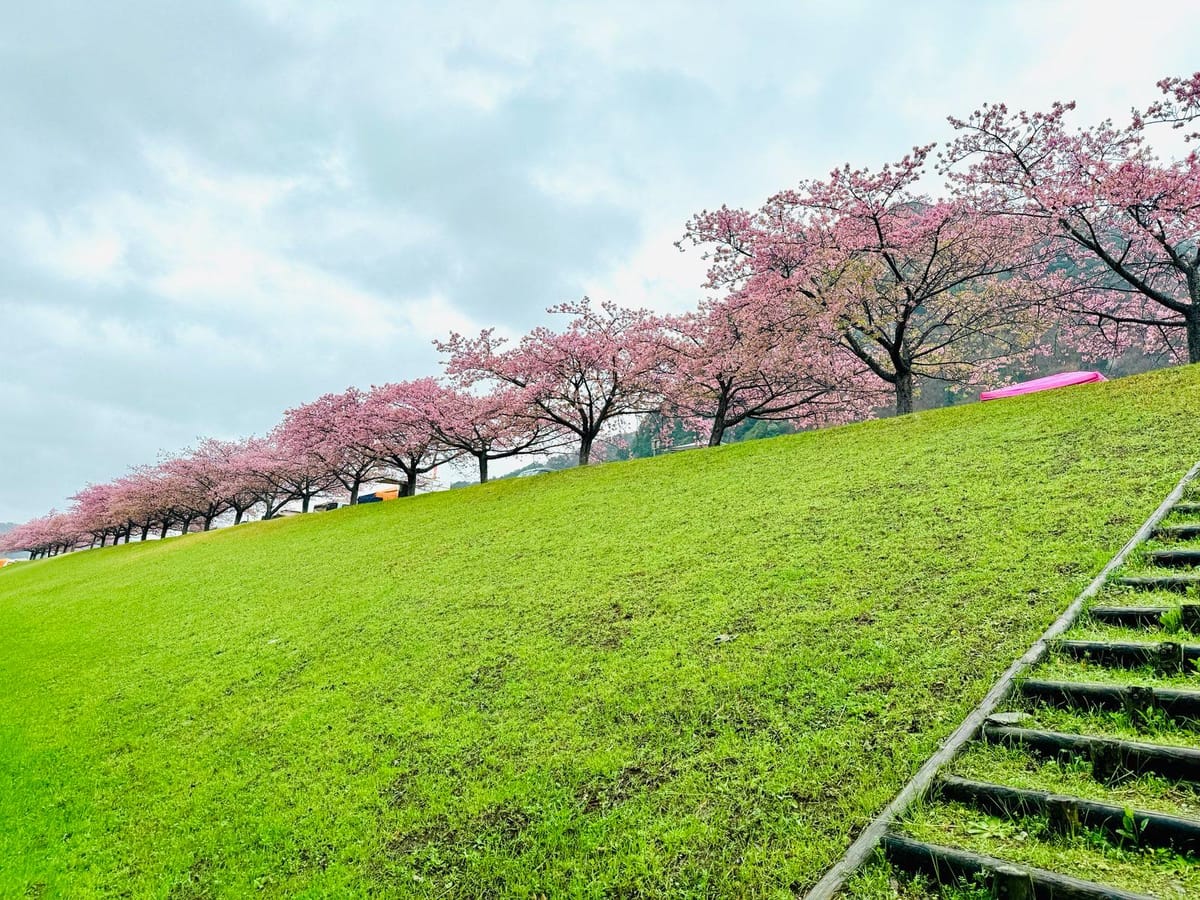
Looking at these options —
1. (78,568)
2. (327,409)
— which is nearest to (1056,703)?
(327,409)

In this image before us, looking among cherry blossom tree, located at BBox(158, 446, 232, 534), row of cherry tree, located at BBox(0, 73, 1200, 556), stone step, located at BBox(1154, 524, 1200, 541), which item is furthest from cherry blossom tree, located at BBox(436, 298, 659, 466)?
cherry blossom tree, located at BBox(158, 446, 232, 534)

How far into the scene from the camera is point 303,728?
20.5 feet

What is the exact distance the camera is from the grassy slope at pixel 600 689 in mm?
3902

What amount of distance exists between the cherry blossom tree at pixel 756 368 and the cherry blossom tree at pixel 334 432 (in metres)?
16.6

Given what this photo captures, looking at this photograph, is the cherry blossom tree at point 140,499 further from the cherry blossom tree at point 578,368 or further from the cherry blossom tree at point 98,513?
the cherry blossom tree at point 578,368

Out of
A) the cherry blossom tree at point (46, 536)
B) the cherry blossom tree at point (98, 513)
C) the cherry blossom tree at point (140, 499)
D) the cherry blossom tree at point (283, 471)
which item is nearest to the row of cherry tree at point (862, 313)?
the cherry blossom tree at point (283, 471)

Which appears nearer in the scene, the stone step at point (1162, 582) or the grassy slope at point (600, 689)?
the grassy slope at point (600, 689)

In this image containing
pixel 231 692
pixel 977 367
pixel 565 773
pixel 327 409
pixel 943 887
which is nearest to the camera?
pixel 943 887

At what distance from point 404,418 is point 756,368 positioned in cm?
1714

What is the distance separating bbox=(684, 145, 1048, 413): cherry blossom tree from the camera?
56.0 feet

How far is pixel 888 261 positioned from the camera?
17.8 meters

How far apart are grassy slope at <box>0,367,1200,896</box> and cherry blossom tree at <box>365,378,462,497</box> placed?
643 inches

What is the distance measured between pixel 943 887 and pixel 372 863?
146 inches

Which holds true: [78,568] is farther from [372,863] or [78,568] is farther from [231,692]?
[372,863]
